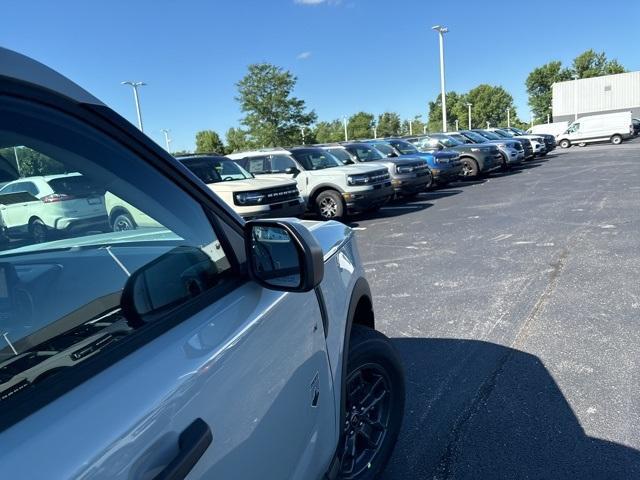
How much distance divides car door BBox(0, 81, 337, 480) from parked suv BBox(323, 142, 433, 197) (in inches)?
406

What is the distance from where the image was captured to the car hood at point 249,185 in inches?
350

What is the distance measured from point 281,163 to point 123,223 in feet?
33.9

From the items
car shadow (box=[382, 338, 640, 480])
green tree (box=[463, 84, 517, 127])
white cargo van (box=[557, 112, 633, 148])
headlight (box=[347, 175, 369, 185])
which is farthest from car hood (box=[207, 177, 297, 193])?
green tree (box=[463, 84, 517, 127])

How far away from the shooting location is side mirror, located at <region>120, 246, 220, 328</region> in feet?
4.12

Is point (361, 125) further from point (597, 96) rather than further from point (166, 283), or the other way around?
point (166, 283)

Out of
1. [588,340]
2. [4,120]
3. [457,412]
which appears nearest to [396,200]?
[588,340]

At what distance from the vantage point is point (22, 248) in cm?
126

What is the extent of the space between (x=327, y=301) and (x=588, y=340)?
288cm

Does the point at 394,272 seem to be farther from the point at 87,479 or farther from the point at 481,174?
the point at 481,174

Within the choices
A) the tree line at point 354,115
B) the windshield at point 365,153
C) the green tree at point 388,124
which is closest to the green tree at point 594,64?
the tree line at point 354,115

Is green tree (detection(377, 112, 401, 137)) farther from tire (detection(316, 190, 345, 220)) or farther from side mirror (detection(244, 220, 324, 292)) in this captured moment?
side mirror (detection(244, 220, 324, 292))

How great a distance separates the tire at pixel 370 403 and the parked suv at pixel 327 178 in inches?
320

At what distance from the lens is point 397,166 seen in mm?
12203

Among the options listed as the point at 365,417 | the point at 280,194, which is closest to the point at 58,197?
the point at 365,417
